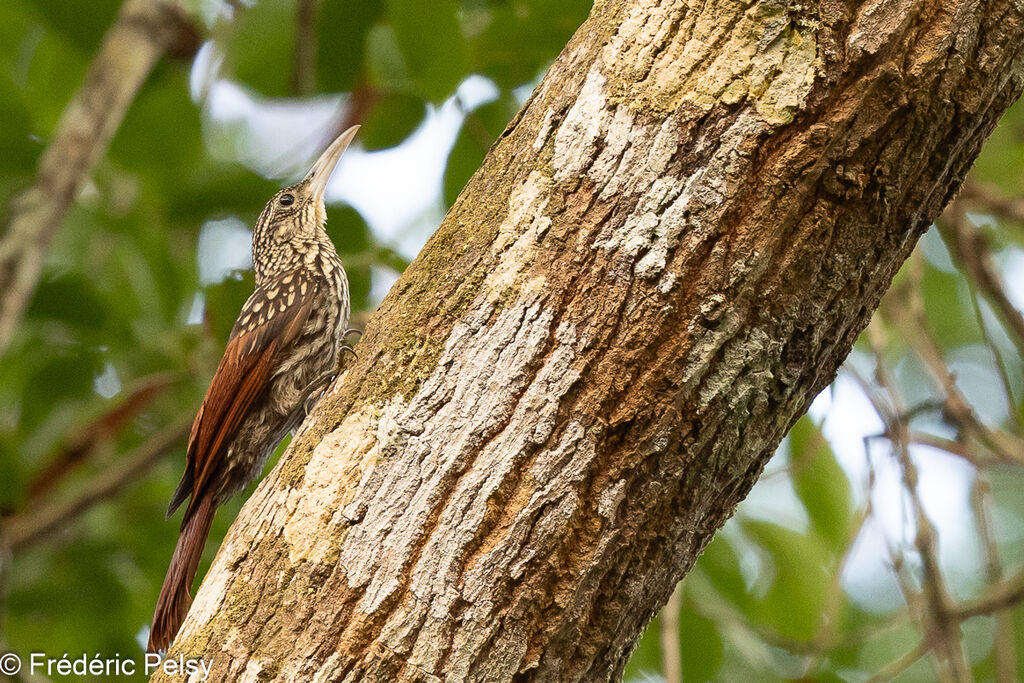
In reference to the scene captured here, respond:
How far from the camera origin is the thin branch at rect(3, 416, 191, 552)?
11.4 feet

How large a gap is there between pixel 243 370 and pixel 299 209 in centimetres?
101

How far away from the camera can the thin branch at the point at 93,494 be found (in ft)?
11.4

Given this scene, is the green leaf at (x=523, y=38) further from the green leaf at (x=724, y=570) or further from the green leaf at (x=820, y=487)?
the green leaf at (x=724, y=570)

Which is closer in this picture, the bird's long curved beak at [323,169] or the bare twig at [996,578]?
the bare twig at [996,578]

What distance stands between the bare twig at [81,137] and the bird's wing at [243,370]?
2.16 feet

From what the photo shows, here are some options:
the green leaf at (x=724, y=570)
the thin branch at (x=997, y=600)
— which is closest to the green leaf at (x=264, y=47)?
the green leaf at (x=724, y=570)

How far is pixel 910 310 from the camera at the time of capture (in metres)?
3.79

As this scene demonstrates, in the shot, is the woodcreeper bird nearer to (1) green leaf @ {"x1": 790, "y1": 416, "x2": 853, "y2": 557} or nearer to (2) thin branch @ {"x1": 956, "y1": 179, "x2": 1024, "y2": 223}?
(1) green leaf @ {"x1": 790, "y1": 416, "x2": 853, "y2": 557}

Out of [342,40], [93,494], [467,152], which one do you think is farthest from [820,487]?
[93,494]

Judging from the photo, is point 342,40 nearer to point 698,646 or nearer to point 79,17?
point 79,17

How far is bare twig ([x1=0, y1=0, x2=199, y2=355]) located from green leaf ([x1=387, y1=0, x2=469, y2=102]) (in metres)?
1.14

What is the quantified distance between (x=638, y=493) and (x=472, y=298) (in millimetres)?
437

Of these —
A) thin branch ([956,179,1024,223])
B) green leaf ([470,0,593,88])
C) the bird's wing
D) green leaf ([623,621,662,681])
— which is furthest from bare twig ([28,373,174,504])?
thin branch ([956,179,1024,223])

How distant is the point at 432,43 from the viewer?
8.63 feet
